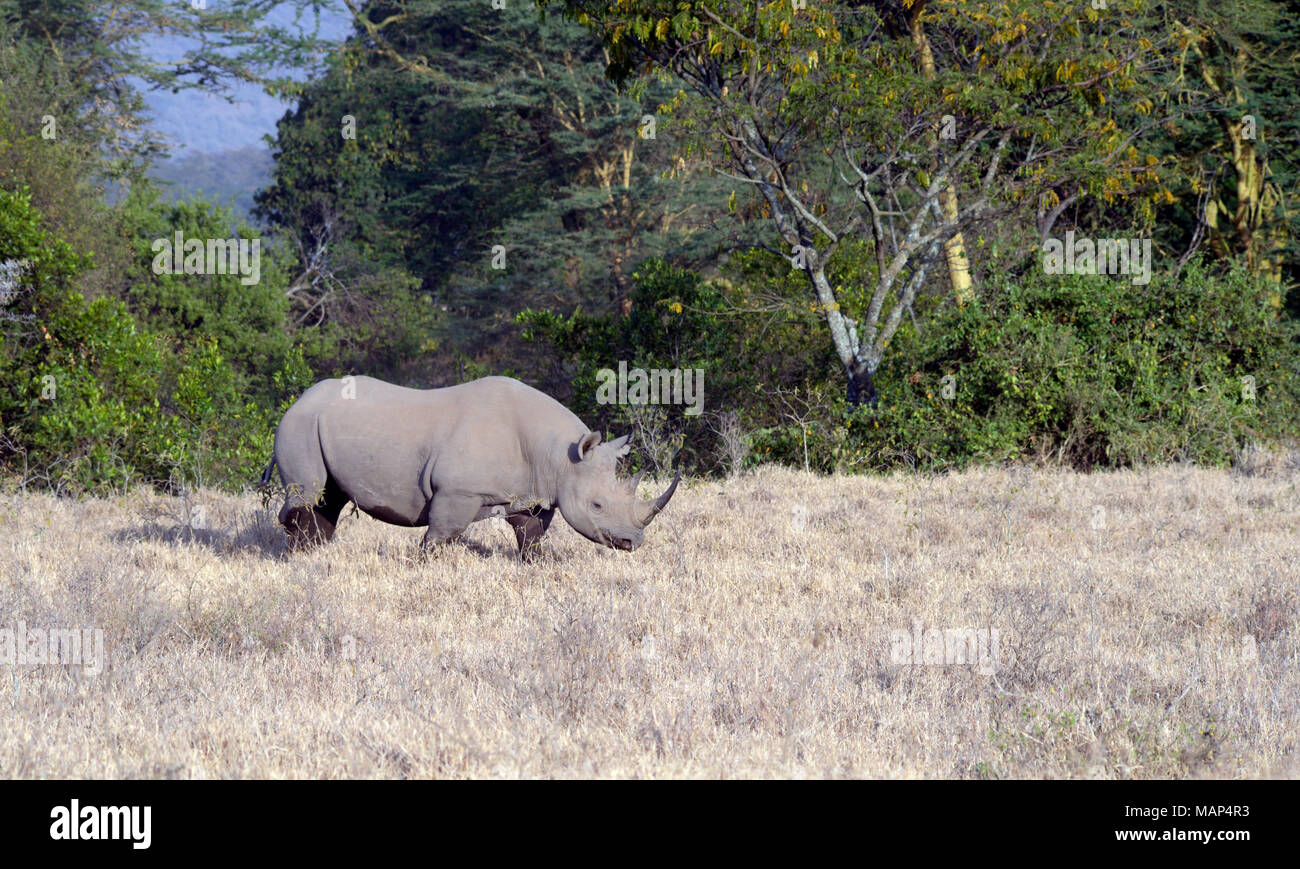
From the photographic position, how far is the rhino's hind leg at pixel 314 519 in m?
8.42

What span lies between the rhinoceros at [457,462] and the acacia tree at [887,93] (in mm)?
7024

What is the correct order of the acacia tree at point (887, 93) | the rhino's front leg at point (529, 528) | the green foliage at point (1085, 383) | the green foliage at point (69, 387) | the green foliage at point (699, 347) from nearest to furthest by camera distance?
the rhino's front leg at point (529, 528) < the green foliage at point (69, 387) < the green foliage at point (1085, 383) < the acacia tree at point (887, 93) < the green foliage at point (699, 347)

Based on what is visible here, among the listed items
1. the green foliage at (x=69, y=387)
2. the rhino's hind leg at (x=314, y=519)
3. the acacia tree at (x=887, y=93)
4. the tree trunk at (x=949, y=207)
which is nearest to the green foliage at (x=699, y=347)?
the acacia tree at (x=887, y=93)

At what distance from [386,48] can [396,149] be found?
6.04 metres

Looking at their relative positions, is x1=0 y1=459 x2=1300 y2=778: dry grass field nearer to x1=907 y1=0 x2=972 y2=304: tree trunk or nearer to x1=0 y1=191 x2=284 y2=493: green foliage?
x1=0 y1=191 x2=284 y2=493: green foliage

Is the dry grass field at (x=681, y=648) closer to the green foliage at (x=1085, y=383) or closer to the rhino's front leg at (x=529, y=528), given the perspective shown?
the rhino's front leg at (x=529, y=528)

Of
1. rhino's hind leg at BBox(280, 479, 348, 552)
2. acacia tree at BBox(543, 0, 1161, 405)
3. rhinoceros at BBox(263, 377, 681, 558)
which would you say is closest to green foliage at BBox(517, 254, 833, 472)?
acacia tree at BBox(543, 0, 1161, 405)

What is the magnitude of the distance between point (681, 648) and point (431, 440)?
2735 mm

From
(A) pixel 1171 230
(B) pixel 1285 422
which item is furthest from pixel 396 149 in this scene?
(B) pixel 1285 422

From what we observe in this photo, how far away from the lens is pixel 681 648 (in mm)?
6199

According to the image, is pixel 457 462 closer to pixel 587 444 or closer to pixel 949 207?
pixel 587 444

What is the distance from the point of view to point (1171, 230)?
20.4m

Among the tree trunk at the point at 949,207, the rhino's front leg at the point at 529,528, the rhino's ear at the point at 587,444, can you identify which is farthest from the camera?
the tree trunk at the point at 949,207

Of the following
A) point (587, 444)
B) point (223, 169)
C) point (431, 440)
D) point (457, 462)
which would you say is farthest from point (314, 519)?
point (223, 169)
